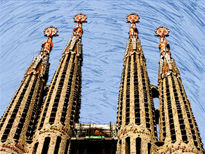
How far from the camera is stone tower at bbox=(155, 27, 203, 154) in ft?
141

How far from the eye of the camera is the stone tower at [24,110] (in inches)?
1764

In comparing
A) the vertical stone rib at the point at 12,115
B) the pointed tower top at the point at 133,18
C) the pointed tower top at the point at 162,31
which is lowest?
the vertical stone rib at the point at 12,115

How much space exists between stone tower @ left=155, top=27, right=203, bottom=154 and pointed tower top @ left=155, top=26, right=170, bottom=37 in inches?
480

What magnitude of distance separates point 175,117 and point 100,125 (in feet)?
32.1

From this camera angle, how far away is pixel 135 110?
47875mm

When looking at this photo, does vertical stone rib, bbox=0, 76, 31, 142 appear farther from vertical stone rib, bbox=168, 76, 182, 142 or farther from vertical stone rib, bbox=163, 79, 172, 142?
vertical stone rib, bbox=168, 76, 182, 142

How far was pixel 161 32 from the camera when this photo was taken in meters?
71.1

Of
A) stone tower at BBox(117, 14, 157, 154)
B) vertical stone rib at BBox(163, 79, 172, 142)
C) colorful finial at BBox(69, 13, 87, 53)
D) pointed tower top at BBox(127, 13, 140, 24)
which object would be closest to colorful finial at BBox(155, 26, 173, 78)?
stone tower at BBox(117, 14, 157, 154)

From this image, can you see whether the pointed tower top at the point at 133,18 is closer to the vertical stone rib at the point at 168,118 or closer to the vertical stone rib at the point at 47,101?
the vertical stone rib at the point at 47,101

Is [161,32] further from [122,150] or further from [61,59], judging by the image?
[122,150]

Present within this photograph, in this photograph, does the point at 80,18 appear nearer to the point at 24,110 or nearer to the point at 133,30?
the point at 133,30

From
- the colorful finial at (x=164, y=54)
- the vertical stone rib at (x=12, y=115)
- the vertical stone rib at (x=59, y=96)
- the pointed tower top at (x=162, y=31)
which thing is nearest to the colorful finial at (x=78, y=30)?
the vertical stone rib at (x=59, y=96)

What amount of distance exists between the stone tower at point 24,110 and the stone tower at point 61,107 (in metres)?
1.54

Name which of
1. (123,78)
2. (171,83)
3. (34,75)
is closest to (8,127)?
(34,75)
